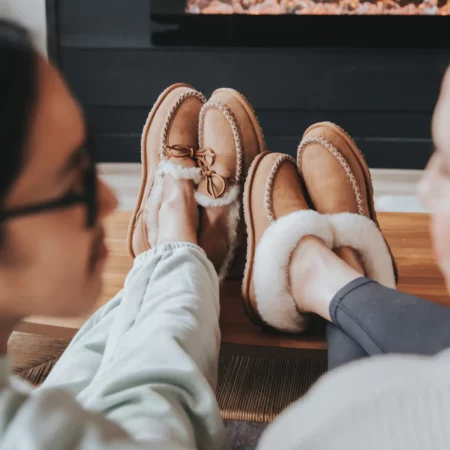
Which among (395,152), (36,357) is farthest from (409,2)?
(36,357)

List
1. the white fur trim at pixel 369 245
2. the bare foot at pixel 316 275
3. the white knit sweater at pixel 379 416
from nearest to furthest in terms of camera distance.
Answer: the white knit sweater at pixel 379 416 < the bare foot at pixel 316 275 < the white fur trim at pixel 369 245

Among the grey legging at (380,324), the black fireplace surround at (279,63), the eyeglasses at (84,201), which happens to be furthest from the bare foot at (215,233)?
the black fireplace surround at (279,63)

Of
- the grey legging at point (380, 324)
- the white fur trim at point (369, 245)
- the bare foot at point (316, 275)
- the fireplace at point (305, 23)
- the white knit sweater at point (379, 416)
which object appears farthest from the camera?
the fireplace at point (305, 23)

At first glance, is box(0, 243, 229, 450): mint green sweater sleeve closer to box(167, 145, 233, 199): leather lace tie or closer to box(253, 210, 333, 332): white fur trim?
box(253, 210, 333, 332): white fur trim

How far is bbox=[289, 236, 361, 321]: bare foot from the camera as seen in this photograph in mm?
781

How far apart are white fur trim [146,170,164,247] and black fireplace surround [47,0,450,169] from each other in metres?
1.31

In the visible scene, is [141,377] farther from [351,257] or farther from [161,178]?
[161,178]

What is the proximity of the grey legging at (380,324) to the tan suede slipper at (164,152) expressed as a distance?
16.3 inches

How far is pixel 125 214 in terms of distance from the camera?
1.23 m

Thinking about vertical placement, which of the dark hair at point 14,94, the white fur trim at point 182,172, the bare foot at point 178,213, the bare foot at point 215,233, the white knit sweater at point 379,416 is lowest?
the bare foot at point 215,233

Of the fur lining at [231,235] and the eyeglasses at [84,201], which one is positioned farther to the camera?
the fur lining at [231,235]

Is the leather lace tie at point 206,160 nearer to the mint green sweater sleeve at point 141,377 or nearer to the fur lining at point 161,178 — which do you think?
the fur lining at point 161,178

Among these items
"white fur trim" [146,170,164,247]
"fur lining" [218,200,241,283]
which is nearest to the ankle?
"fur lining" [218,200,241,283]

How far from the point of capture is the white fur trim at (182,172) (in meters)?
1.11
